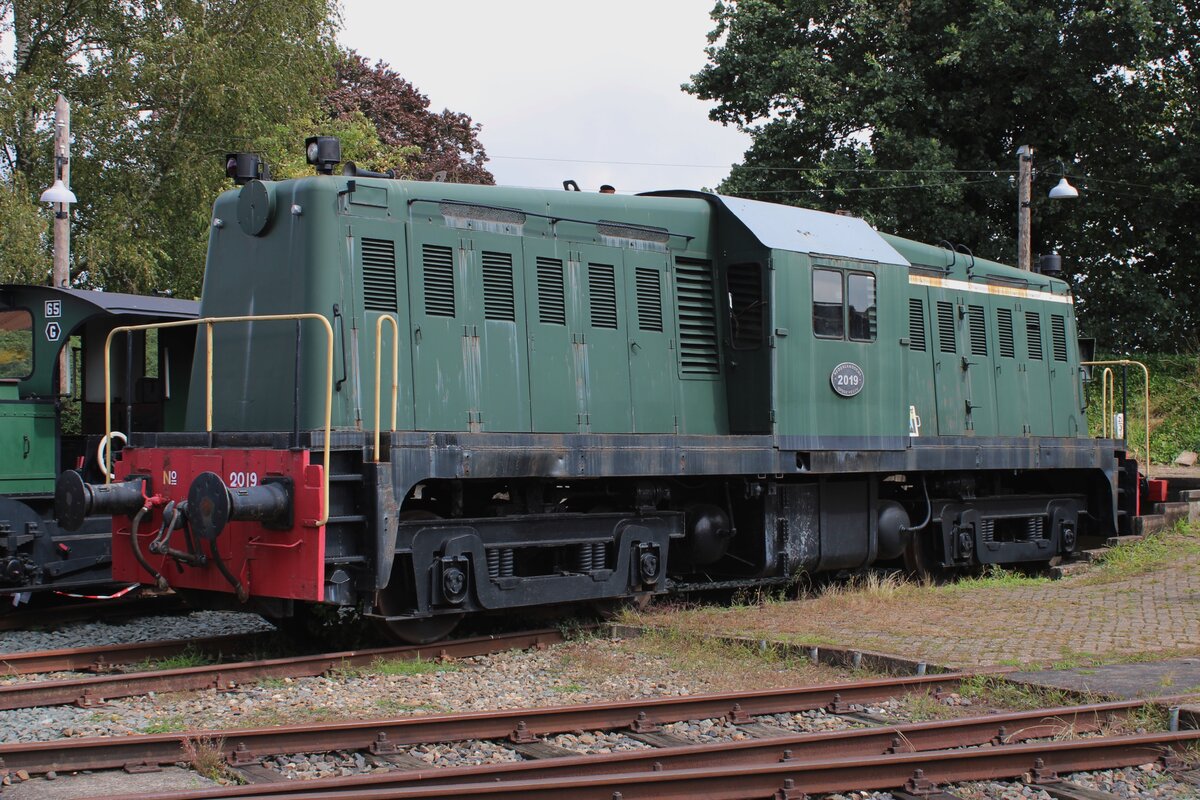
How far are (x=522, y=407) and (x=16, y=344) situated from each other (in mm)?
4976

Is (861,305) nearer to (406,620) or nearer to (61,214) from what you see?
(406,620)

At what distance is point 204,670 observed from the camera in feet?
24.2

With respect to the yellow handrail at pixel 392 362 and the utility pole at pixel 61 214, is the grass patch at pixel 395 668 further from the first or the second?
the utility pole at pixel 61 214

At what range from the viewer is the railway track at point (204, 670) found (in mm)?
6953

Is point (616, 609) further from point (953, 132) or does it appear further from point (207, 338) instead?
point (953, 132)

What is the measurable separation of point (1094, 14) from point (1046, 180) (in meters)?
3.71

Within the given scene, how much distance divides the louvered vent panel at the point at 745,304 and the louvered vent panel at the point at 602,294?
1150 mm

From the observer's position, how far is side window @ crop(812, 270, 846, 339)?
33.3 ft

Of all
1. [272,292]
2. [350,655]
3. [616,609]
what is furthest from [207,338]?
[616,609]

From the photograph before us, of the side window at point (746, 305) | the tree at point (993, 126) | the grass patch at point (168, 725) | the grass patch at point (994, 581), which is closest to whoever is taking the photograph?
the grass patch at point (168, 725)

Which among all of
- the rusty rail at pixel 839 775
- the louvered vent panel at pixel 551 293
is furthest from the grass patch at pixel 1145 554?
the rusty rail at pixel 839 775

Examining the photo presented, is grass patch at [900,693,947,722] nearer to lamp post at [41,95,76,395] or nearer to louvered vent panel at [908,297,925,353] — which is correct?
louvered vent panel at [908,297,925,353]

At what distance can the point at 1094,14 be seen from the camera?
23.6 metres

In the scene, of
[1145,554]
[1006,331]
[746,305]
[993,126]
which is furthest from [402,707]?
[993,126]
